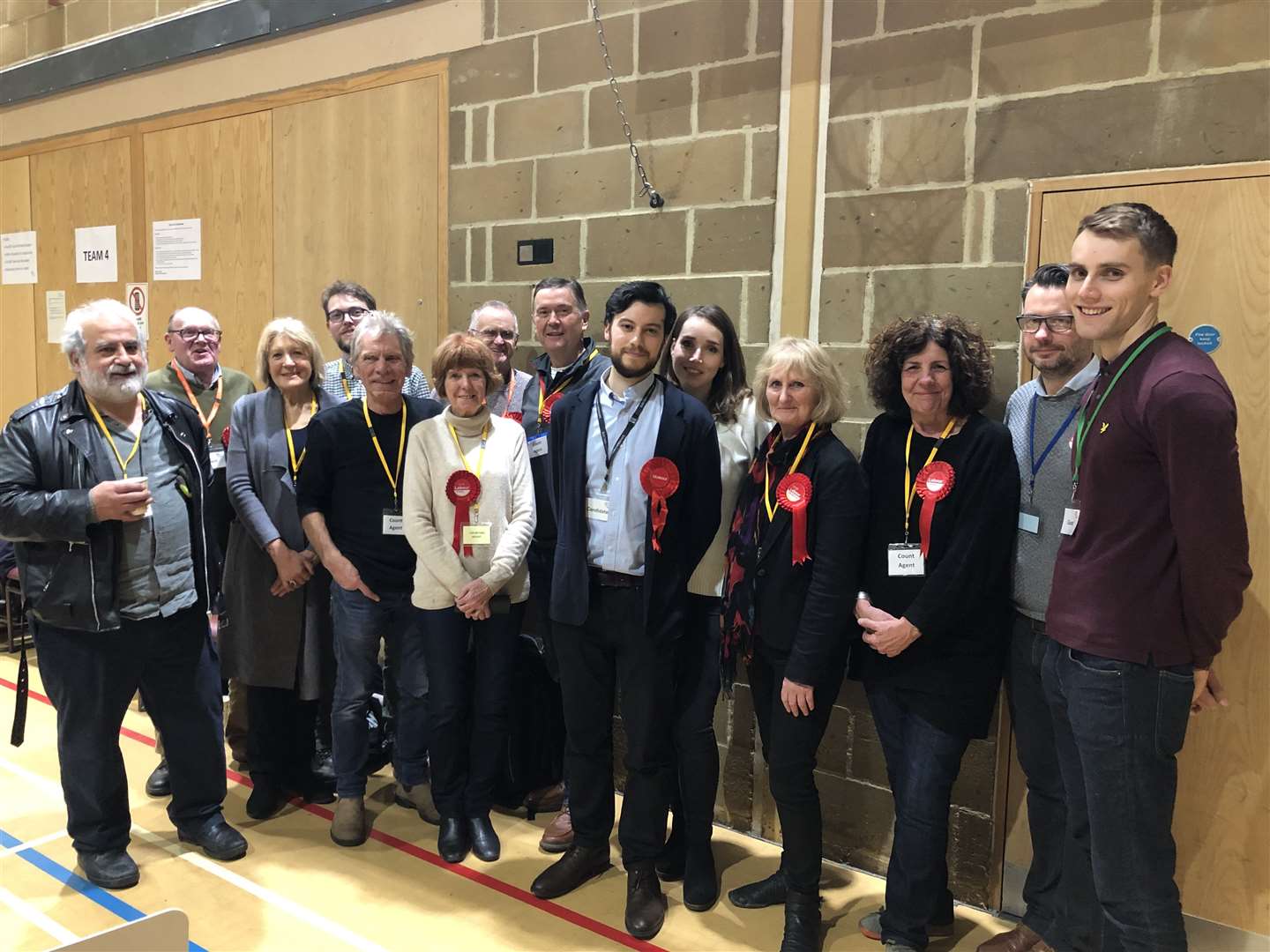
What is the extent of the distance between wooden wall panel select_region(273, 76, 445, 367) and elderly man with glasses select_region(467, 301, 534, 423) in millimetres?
710

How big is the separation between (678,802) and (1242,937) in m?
1.50

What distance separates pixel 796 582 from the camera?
91.6 inches

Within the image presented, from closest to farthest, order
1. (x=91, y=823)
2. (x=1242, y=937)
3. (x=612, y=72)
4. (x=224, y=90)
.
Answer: (x=1242, y=937) < (x=91, y=823) < (x=612, y=72) < (x=224, y=90)

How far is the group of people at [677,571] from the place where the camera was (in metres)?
1.84

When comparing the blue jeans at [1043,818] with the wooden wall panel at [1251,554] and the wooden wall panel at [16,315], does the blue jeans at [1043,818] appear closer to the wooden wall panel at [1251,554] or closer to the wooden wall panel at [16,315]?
the wooden wall panel at [1251,554]

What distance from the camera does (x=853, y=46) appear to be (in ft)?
9.07

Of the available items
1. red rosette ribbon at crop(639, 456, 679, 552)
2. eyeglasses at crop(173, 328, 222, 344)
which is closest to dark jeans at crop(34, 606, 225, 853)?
eyeglasses at crop(173, 328, 222, 344)

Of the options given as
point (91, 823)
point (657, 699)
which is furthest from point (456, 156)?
point (91, 823)

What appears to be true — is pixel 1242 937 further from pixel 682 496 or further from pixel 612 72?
pixel 612 72

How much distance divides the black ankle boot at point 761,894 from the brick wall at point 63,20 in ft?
15.1

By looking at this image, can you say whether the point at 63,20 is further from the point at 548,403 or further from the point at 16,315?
the point at 548,403

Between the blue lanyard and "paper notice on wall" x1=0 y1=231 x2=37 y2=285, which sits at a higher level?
Result: "paper notice on wall" x1=0 y1=231 x2=37 y2=285

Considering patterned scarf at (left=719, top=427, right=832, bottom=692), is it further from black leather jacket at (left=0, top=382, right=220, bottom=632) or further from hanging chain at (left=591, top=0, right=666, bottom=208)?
black leather jacket at (left=0, top=382, right=220, bottom=632)

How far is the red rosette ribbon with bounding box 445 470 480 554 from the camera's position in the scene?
8.77 feet
